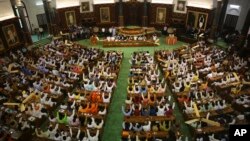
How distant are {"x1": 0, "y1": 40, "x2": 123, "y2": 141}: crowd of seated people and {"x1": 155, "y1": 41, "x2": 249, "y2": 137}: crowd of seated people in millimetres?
4131

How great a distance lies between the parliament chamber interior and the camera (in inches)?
472

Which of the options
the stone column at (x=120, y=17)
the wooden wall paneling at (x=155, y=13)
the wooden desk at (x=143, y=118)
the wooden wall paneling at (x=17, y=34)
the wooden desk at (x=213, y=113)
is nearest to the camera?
the wooden desk at (x=143, y=118)

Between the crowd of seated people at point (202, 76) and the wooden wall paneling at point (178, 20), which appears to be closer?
the crowd of seated people at point (202, 76)

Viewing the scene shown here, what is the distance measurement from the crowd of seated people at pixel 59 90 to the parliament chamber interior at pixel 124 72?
62 millimetres

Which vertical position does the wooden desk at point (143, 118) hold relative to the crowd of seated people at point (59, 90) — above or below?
below

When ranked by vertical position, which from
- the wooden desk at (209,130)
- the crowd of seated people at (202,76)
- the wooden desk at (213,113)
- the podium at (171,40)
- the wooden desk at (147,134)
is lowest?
the wooden desk at (147,134)

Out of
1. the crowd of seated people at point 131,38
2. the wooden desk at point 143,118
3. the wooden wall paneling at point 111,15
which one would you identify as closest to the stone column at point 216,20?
the crowd of seated people at point 131,38

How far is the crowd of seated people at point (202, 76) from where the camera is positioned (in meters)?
13.1

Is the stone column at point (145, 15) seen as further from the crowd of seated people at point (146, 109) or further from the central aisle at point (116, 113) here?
the crowd of seated people at point (146, 109)

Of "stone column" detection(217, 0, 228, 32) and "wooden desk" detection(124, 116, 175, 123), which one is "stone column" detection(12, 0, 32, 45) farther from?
"stone column" detection(217, 0, 228, 32)

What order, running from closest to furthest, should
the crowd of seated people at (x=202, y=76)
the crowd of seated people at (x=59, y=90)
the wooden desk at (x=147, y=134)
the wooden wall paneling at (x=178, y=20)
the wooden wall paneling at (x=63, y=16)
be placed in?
the wooden desk at (x=147, y=134), the crowd of seated people at (x=59, y=90), the crowd of seated people at (x=202, y=76), the wooden wall paneling at (x=63, y=16), the wooden wall paneling at (x=178, y=20)

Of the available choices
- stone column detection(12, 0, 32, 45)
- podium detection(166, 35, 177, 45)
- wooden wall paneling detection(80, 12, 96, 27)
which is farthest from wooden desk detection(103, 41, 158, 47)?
stone column detection(12, 0, 32, 45)

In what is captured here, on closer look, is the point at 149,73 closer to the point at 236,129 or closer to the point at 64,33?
the point at 236,129

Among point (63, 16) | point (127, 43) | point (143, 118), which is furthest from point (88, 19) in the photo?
point (143, 118)
